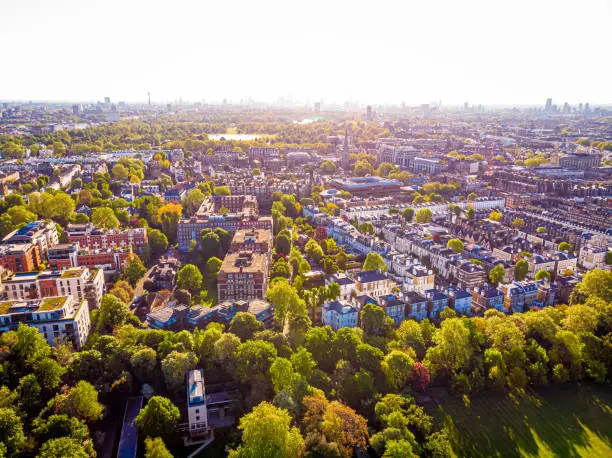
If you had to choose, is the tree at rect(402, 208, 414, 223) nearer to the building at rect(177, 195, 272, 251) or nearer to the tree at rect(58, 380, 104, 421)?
the building at rect(177, 195, 272, 251)

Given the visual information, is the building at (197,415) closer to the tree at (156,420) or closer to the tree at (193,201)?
the tree at (156,420)

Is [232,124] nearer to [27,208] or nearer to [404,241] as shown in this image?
[27,208]

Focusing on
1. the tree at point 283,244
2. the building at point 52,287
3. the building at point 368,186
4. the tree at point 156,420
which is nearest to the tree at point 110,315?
the building at point 52,287

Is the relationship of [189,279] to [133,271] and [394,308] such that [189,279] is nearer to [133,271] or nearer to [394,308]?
[133,271]

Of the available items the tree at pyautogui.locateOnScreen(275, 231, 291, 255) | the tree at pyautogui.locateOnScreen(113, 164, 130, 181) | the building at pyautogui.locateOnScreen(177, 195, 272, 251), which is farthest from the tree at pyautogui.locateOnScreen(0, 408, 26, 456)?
the tree at pyautogui.locateOnScreen(113, 164, 130, 181)

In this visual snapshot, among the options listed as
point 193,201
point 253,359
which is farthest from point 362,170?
point 253,359

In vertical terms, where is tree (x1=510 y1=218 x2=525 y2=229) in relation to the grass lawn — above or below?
above

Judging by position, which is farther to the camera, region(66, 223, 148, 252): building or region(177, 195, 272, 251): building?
region(177, 195, 272, 251): building
